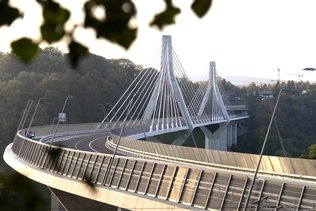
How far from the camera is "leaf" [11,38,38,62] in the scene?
2045 millimetres

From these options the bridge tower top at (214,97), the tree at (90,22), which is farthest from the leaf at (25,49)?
the bridge tower top at (214,97)

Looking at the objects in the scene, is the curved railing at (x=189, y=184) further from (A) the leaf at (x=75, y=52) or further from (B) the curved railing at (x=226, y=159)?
(A) the leaf at (x=75, y=52)

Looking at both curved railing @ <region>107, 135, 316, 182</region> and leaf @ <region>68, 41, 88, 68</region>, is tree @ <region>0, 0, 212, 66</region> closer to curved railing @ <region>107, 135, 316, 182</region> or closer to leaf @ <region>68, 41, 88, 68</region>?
leaf @ <region>68, 41, 88, 68</region>

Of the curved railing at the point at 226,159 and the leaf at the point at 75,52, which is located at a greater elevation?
the leaf at the point at 75,52

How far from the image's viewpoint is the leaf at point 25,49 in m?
2.04

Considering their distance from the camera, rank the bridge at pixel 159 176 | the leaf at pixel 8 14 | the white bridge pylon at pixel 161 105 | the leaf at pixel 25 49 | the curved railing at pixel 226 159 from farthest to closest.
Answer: the white bridge pylon at pixel 161 105 → the curved railing at pixel 226 159 → the bridge at pixel 159 176 → the leaf at pixel 8 14 → the leaf at pixel 25 49

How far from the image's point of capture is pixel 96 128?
206 ft

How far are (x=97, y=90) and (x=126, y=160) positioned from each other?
61.3 metres

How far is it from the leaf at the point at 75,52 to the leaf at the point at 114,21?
3.8 inches

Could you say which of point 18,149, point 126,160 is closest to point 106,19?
point 126,160

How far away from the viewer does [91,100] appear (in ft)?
264

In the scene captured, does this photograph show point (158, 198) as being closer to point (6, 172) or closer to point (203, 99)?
point (6, 172)

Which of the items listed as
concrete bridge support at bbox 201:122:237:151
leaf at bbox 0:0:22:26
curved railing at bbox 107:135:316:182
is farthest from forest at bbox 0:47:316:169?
leaf at bbox 0:0:22:26

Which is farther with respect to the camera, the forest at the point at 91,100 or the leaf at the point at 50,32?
the forest at the point at 91,100
